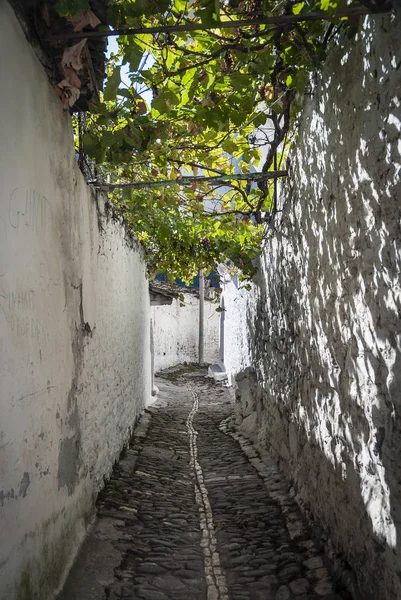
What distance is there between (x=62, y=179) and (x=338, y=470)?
2.56 meters

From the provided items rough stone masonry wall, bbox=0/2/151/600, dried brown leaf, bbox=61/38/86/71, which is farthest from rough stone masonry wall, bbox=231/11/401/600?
rough stone masonry wall, bbox=0/2/151/600

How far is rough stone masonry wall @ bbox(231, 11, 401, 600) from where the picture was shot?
2.51 m

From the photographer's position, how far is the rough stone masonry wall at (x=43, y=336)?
246cm

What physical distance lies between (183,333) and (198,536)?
63.1ft

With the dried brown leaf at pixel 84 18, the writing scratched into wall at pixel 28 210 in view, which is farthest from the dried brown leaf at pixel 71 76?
the writing scratched into wall at pixel 28 210

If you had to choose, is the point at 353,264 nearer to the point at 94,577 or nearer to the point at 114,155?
the point at 114,155

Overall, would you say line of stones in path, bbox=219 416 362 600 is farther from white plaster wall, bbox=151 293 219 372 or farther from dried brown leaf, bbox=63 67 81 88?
white plaster wall, bbox=151 293 219 372

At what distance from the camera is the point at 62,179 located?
361 centimetres

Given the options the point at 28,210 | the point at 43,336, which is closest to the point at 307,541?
the point at 43,336

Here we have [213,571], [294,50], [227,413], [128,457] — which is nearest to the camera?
[294,50]

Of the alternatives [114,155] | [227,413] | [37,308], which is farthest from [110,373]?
[227,413]

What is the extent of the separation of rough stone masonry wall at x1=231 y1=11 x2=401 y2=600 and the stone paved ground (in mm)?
296

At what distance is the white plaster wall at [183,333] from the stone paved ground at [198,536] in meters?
12.8

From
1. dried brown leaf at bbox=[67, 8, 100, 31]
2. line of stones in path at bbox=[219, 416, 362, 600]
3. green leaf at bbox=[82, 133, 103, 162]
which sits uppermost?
dried brown leaf at bbox=[67, 8, 100, 31]
